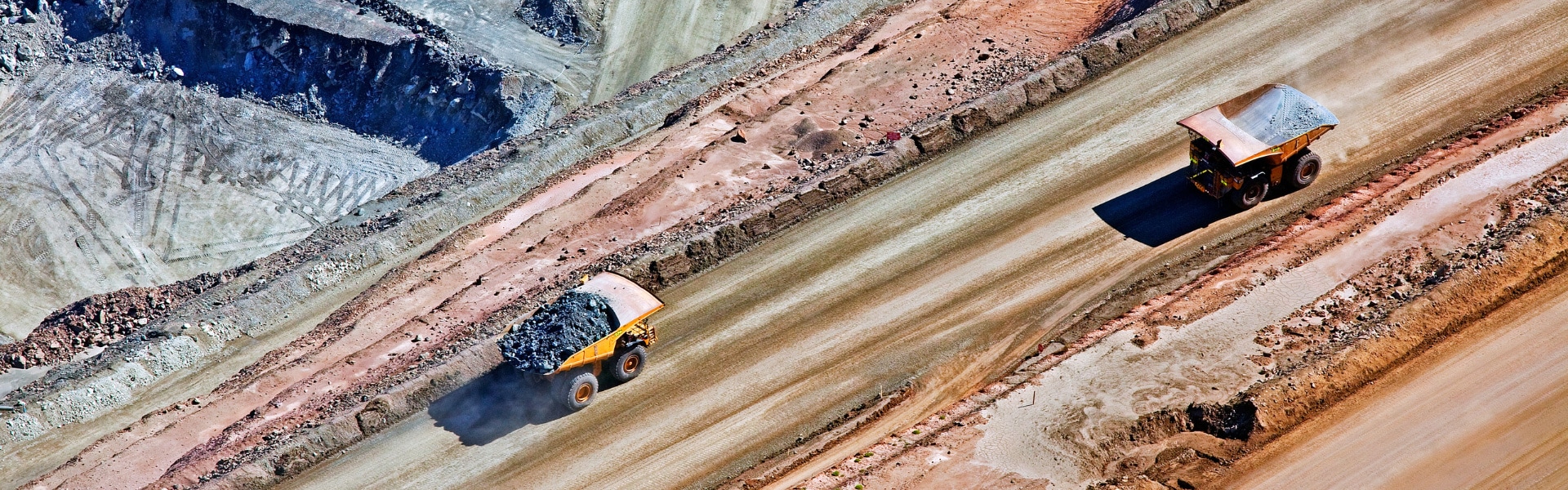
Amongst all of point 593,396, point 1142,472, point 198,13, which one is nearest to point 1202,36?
point 1142,472

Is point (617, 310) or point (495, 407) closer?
point (617, 310)

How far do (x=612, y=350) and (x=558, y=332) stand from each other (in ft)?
3.08

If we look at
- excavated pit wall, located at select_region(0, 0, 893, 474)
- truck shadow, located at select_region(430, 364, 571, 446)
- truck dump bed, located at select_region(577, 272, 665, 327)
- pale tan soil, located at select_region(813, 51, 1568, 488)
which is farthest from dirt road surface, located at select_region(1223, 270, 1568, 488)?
excavated pit wall, located at select_region(0, 0, 893, 474)

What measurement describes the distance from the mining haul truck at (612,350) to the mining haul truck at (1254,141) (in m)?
9.59

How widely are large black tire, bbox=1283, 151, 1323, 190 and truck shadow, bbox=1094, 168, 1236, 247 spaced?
1.14 meters

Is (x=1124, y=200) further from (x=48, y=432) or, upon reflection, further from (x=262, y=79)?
(x=262, y=79)

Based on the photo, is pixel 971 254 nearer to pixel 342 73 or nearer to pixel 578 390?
pixel 578 390

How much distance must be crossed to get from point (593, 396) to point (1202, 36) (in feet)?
50.8

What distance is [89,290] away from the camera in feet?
99.9

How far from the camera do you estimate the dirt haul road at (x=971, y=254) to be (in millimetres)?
17531

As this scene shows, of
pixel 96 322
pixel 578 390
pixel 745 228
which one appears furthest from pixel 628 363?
pixel 96 322

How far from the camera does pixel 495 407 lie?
1831cm

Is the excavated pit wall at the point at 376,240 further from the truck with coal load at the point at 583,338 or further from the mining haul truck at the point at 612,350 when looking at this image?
the mining haul truck at the point at 612,350

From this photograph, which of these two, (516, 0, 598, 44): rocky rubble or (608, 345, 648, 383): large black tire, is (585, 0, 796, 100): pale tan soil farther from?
(608, 345, 648, 383): large black tire
